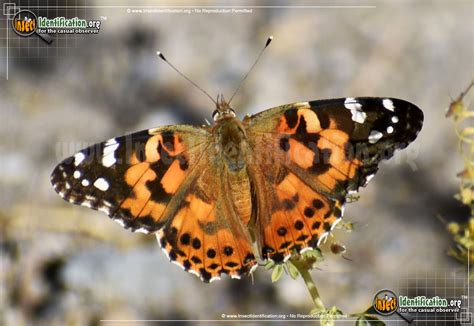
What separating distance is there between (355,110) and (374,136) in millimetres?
92

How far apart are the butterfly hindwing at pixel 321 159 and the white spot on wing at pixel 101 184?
45cm

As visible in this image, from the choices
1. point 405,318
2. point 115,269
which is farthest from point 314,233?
point 115,269

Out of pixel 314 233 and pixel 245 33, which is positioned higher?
pixel 245 33

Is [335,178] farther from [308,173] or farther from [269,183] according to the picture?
[269,183]

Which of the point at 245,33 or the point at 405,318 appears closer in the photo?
the point at 405,318

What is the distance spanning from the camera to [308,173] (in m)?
1.69

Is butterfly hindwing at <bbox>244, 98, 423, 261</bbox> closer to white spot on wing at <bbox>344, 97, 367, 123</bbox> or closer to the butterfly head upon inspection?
white spot on wing at <bbox>344, 97, 367, 123</bbox>

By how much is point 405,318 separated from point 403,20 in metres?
1.49

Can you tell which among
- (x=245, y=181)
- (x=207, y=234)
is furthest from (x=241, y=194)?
(x=207, y=234)

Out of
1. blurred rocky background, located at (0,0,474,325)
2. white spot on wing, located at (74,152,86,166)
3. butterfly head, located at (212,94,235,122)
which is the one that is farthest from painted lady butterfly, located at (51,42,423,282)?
blurred rocky background, located at (0,0,474,325)

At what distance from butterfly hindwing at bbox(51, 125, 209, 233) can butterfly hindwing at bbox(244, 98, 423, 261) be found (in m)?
0.30

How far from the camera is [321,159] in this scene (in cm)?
168

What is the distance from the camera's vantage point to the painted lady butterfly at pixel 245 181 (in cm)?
166

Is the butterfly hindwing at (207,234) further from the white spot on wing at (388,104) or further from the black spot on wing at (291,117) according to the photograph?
the white spot on wing at (388,104)
